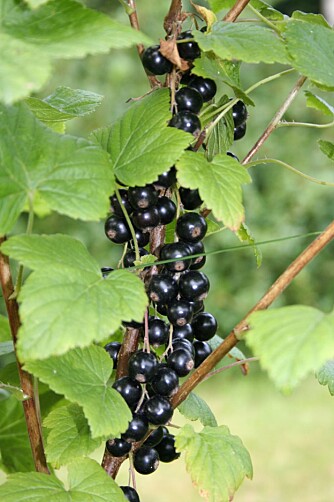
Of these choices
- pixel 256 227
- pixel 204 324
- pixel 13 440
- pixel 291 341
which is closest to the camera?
pixel 291 341

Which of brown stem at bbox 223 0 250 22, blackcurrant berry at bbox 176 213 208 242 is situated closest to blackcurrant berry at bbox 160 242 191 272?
blackcurrant berry at bbox 176 213 208 242

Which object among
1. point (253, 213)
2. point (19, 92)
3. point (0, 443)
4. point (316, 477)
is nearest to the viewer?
point (19, 92)

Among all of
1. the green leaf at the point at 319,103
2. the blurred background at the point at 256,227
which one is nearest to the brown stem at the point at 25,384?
the green leaf at the point at 319,103

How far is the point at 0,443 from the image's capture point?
88 cm

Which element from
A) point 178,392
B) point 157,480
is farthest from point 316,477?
point 178,392

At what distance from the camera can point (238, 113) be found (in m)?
0.71

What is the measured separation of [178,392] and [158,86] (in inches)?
10.7

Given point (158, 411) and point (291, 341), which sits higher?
point (291, 341)

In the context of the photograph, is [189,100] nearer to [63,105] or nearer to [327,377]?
[63,105]

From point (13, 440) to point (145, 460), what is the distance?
0.88 feet

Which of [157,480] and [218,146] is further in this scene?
[157,480]

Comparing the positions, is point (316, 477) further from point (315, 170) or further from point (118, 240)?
point (118, 240)

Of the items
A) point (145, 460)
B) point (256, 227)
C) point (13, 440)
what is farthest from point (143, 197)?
point (256, 227)

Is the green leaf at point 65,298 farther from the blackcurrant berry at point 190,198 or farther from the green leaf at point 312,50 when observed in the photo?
the green leaf at point 312,50
